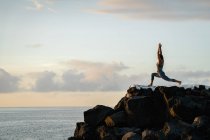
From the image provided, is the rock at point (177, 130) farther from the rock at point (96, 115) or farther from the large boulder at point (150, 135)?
the rock at point (96, 115)

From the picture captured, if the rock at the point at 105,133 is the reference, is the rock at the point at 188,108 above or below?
above

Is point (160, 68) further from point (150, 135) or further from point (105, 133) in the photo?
point (150, 135)

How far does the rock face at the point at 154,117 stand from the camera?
32562 millimetres

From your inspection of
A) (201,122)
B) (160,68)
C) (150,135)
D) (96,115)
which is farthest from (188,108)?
(96,115)

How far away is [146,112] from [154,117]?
26.2 inches

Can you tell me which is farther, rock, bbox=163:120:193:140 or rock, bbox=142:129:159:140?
rock, bbox=142:129:159:140

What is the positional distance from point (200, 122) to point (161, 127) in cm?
394

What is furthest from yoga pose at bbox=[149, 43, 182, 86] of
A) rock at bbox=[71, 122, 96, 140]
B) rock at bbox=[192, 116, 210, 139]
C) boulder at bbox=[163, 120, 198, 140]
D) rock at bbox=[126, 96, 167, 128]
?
rock at bbox=[71, 122, 96, 140]

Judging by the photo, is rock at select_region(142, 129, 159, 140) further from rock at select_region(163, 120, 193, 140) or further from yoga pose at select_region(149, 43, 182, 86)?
yoga pose at select_region(149, 43, 182, 86)

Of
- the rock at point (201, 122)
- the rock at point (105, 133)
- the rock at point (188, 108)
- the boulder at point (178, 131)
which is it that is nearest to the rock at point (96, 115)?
the rock at point (105, 133)

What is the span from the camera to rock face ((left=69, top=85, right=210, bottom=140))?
32.6m

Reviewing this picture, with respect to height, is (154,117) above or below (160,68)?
below

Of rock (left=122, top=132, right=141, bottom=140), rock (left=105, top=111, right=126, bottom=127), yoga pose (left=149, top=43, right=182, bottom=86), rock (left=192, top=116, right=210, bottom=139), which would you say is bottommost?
rock (left=122, top=132, right=141, bottom=140)

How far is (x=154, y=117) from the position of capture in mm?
35719
